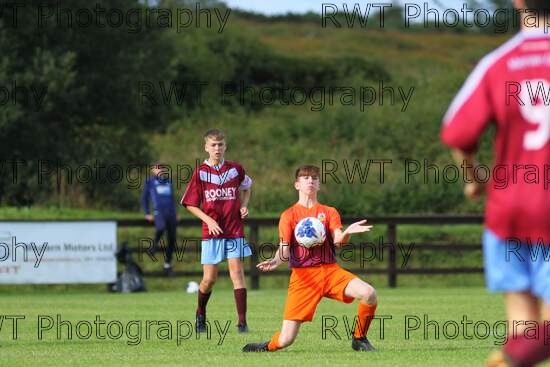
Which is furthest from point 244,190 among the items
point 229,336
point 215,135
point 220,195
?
point 229,336

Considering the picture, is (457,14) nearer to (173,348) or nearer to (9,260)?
(9,260)

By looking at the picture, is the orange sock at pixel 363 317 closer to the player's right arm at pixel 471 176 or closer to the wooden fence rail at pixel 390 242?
the player's right arm at pixel 471 176

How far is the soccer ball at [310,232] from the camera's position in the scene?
9.36 meters

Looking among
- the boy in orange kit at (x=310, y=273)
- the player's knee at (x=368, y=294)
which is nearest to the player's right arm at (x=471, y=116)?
the boy in orange kit at (x=310, y=273)

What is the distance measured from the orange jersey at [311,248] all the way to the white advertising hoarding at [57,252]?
1233 centimetres

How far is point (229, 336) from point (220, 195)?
4.62ft

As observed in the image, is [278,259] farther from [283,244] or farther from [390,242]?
[390,242]

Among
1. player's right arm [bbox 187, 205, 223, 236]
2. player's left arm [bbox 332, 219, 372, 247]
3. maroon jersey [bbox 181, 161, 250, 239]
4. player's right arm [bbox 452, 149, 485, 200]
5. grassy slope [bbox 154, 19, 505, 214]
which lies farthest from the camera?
grassy slope [bbox 154, 19, 505, 214]

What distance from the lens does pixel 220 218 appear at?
11.9 metres

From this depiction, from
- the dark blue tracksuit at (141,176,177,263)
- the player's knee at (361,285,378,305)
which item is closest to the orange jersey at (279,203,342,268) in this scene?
the player's knee at (361,285,378,305)

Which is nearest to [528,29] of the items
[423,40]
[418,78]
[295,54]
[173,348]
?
[173,348]

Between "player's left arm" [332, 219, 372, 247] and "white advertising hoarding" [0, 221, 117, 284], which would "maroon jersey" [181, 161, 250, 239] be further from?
"white advertising hoarding" [0, 221, 117, 284]

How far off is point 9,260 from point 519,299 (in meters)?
17.1

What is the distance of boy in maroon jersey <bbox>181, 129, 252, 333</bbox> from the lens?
38.5 ft
